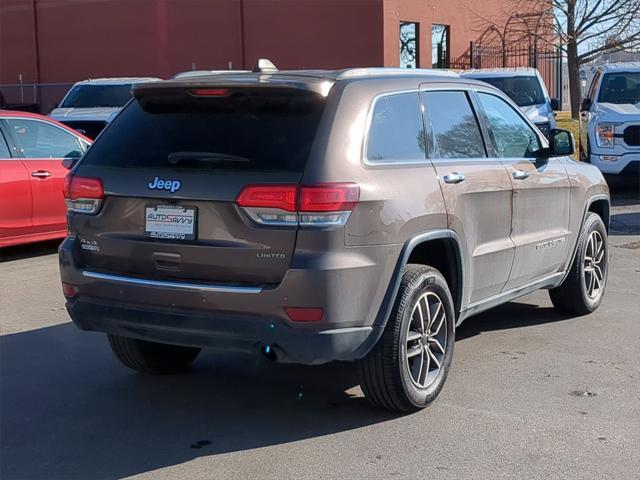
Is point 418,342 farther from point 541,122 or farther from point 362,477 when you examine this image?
point 541,122

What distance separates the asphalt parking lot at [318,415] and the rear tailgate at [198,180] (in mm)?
878

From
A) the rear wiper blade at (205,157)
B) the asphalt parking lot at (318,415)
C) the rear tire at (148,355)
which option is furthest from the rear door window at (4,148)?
the rear wiper blade at (205,157)

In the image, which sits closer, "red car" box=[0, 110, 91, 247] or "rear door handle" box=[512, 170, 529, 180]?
"rear door handle" box=[512, 170, 529, 180]

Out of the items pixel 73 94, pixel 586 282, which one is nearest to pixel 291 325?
pixel 586 282

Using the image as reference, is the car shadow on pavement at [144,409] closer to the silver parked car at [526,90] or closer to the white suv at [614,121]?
the white suv at [614,121]

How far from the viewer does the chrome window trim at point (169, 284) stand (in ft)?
14.4

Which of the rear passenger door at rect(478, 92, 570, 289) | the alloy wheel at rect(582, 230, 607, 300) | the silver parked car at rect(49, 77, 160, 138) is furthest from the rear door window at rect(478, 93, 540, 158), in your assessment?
the silver parked car at rect(49, 77, 160, 138)

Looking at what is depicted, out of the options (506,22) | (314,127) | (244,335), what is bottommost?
(244,335)

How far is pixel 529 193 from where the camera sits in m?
6.13

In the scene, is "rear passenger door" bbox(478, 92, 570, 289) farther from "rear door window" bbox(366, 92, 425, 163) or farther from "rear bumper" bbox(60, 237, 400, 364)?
"rear bumper" bbox(60, 237, 400, 364)

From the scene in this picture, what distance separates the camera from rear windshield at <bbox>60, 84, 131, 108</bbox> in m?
16.9

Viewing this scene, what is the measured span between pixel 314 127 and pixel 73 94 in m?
14.1

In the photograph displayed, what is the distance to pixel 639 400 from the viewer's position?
520cm

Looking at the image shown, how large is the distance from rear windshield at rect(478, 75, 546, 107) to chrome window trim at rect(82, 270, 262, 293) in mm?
12537
